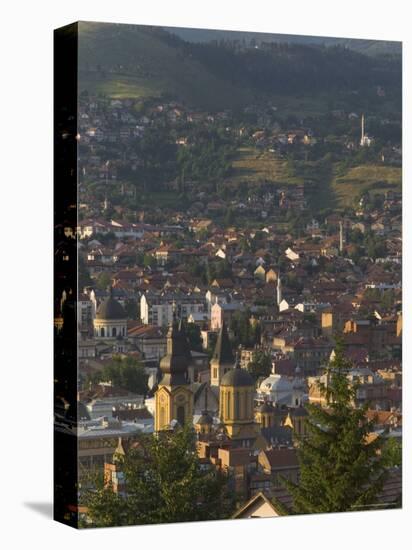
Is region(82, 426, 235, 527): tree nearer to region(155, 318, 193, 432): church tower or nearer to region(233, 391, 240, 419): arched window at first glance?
region(155, 318, 193, 432): church tower

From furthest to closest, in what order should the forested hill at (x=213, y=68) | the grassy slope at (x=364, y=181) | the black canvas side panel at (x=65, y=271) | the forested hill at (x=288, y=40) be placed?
the grassy slope at (x=364, y=181) → the forested hill at (x=288, y=40) → the forested hill at (x=213, y=68) → the black canvas side panel at (x=65, y=271)

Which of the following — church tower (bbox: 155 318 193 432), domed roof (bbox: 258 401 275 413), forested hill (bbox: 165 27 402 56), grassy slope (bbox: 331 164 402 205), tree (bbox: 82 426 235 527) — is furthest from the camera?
grassy slope (bbox: 331 164 402 205)

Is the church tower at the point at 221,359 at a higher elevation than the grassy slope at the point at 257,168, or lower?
lower

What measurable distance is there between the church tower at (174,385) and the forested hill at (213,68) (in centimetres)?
246

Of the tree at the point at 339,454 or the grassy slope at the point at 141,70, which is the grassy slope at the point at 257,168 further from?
the tree at the point at 339,454

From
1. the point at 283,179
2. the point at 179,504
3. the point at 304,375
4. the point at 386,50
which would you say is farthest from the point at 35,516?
the point at 386,50

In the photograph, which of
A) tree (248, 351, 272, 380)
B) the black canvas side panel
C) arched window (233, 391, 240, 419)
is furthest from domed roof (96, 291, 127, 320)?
tree (248, 351, 272, 380)

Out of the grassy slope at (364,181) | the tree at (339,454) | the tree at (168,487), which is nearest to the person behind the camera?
the tree at (168,487)

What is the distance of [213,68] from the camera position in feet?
62.7

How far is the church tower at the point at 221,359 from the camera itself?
62.3ft

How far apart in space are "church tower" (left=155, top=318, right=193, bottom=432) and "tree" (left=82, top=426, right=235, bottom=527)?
17 centimetres

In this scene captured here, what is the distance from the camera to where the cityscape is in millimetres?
18422

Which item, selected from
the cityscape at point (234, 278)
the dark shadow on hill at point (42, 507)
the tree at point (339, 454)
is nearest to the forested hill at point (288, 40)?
the cityscape at point (234, 278)

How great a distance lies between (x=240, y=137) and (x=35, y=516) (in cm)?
453
